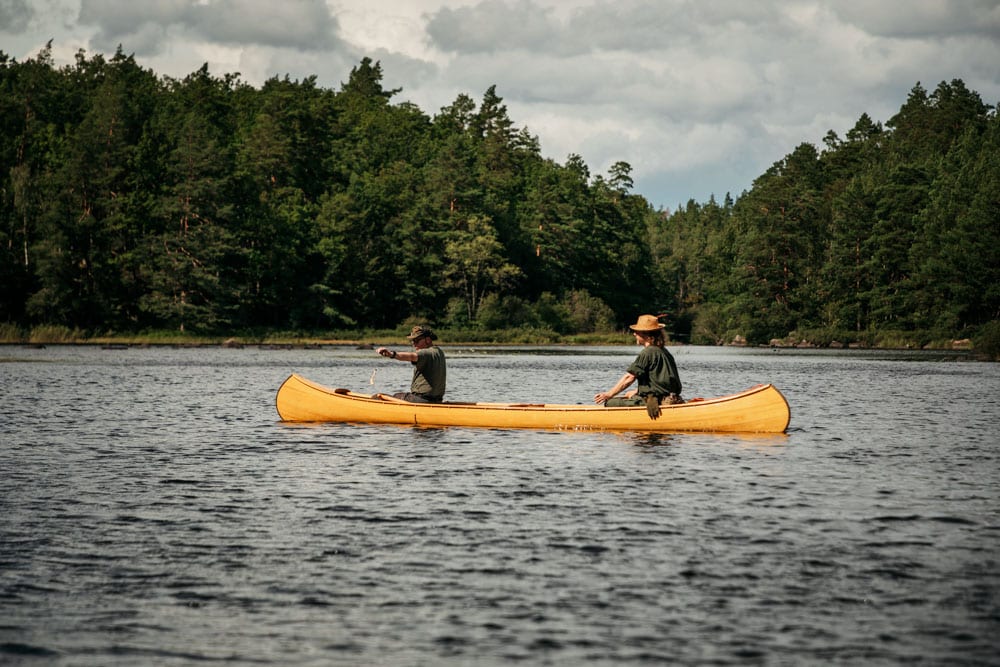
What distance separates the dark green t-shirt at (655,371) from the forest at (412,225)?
48.3 m

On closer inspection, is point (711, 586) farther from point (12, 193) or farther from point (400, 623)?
point (12, 193)

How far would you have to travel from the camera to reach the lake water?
25.7 ft

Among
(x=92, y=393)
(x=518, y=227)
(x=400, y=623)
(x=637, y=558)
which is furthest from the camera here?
(x=518, y=227)

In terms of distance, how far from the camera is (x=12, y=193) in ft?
272

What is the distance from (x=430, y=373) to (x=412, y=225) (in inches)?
3352

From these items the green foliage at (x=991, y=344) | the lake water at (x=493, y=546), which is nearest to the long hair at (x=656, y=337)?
the lake water at (x=493, y=546)

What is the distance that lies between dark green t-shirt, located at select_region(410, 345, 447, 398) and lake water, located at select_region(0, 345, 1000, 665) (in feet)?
2.79

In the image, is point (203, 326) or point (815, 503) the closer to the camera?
point (815, 503)

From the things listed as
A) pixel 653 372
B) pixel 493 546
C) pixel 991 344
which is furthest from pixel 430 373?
pixel 991 344

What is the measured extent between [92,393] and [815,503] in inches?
959

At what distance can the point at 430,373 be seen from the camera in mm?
21203

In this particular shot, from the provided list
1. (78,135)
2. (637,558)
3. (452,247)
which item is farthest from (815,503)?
(452,247)

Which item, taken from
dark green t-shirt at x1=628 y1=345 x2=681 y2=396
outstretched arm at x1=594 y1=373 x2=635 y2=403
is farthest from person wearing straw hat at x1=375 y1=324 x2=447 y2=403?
dark green t-shirt at x1=628 y1=345 x2=681 y2=396

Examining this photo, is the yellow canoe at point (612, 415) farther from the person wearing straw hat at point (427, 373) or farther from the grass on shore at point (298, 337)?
the grass on shore at point (298, 337)
